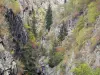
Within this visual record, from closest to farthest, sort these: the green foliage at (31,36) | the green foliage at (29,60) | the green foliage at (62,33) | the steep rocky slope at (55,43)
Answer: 1. the steep rocky slope at (55,43)
2. the green foliage at (29,60)
3. the green foliage at (62,33)
4. the green foliage at (31,36)

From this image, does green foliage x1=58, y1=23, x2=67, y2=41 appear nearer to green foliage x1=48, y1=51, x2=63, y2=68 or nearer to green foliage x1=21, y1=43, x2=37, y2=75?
green foliage x1=48, y1=51, x2=63, y2=68

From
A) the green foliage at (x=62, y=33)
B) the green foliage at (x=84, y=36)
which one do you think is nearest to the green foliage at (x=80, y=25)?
the green foliage at (x=84, y=36)

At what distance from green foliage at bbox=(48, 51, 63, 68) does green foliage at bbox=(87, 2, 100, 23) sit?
13.5 meters

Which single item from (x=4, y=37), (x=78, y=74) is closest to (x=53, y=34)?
(x=4, y=37)

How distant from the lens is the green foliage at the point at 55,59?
71.4 m

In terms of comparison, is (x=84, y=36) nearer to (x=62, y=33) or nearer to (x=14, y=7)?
(x=62, y=33)

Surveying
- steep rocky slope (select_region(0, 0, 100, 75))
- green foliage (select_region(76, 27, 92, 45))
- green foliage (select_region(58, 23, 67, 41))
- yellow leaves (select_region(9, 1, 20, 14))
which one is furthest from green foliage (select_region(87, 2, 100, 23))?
yellow leaves (select_region(9, 1, 20, 14))

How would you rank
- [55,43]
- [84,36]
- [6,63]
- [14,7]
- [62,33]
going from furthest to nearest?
[62,33] < [14,7] < [55,43] < [84,36] < [6,63]

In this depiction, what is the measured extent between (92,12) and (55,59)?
1685cm

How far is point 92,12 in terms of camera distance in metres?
66.7

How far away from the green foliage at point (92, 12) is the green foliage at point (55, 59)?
13.5 metres

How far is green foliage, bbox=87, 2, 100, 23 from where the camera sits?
64.0 m

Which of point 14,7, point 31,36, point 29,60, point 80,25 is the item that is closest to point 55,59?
point 29,60

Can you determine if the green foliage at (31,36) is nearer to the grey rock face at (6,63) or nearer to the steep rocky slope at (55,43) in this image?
the steep rocky slope at (55,43)
